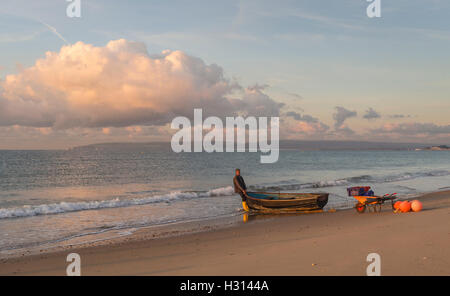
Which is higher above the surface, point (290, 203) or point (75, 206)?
point (290, 203)

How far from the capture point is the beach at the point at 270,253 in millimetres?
7332

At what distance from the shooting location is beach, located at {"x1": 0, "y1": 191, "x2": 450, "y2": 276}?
7.33m

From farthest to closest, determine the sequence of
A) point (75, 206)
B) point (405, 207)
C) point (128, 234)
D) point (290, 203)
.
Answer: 1. point (75, 206)
2. point (290, 203)
3. point (405, 207)
4. point (128, 234)

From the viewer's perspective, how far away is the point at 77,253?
10.6m

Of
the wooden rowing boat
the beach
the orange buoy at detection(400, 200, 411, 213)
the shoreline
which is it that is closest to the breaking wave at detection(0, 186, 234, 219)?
the shoreline

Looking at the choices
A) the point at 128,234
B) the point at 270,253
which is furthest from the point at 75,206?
the point at 270,253

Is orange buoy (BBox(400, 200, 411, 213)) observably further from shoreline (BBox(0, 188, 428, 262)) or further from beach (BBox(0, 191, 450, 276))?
shoreline (BBox(0, 188, 428, 262))

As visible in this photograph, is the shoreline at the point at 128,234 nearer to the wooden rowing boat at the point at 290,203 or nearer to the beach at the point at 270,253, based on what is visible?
the beach at the point at 270,253

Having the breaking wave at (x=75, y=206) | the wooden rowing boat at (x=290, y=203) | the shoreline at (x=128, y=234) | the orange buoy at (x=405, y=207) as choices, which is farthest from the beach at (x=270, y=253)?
the breaking wave at (x=75, y=206)

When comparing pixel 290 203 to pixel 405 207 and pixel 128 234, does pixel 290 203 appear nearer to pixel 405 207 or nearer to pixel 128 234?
pixel 405 207

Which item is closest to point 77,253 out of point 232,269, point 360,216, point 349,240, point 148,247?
point 148,247

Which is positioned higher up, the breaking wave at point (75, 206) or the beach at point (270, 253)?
the beach at point (270, 253)

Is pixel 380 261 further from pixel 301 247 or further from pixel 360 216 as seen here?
pixel 360 216

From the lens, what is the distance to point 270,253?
8820 millimetres
